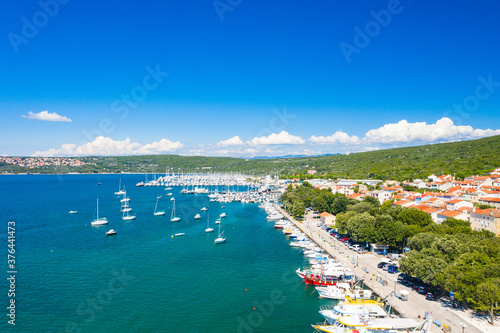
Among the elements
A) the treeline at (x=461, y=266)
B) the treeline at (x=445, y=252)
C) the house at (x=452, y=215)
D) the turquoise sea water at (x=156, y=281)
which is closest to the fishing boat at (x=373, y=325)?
the turquoise sea water at (x=156, y=281)

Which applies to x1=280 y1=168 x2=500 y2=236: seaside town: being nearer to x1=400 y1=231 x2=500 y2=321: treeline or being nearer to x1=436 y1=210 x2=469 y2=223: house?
x1=436 y1=210 x2=469 y2=223: house

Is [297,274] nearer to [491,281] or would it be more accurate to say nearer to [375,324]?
[375,324]

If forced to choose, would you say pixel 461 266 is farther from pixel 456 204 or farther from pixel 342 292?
pixel 456 204

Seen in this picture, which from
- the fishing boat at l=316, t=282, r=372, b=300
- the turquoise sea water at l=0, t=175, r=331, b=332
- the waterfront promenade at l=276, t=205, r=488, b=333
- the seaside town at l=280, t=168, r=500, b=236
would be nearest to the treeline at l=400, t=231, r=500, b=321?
the waterfront promenade at l=276, t=205, r=488, b=333

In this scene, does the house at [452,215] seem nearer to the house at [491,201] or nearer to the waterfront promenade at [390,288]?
the house at [491,201]

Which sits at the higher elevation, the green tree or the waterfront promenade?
the green tree

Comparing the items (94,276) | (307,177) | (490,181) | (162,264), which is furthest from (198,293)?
(307,177)
